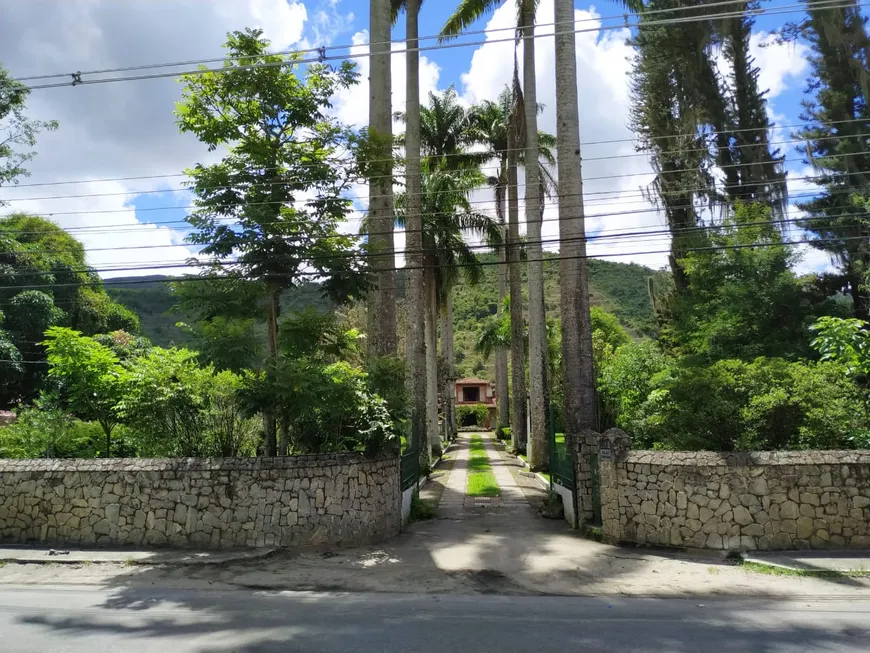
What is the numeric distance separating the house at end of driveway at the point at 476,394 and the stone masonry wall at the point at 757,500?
62.6 meters

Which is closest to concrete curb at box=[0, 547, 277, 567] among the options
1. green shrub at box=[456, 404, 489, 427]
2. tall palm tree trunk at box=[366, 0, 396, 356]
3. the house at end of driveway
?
tall palm tree trunk at box=[366, 0, 396, 356]

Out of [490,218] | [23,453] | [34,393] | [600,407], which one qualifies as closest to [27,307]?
[34,393]

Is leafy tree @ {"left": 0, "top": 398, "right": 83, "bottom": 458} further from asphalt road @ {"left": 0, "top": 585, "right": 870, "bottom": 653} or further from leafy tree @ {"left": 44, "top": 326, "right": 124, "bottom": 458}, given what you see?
asphalt road @ {"left": 0, "top": 585, "right": 870, "bottom": 653}

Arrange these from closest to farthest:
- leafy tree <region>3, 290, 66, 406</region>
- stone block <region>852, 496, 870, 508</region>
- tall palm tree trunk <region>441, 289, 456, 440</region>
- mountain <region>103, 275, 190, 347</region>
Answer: stone block <region>852, 496, 870, 508</region> → leafy tree <region>3, 290, 66, 406</region> → tall palm tree trunk <region>441, 289, 456, 440</region> → mountain <region>103, 275, 190, 347</region>

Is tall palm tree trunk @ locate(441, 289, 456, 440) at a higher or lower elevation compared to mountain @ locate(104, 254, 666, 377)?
lower

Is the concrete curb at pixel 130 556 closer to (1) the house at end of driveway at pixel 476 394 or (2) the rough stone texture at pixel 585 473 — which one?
(2) the rough stone texture at pixel 585 473

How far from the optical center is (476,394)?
247 ft

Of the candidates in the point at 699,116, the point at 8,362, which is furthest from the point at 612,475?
the point at 8,362

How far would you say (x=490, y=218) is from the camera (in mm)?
28297

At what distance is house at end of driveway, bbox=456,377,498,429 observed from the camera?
73.8 metres

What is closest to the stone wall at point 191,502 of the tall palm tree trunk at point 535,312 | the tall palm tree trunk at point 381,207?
the tall palm tree trunk at point 381,207

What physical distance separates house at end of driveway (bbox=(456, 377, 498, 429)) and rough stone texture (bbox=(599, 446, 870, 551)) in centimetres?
6268

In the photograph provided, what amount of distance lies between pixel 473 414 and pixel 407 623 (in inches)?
2564

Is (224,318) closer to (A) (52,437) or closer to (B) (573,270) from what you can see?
(A) (52,437)
